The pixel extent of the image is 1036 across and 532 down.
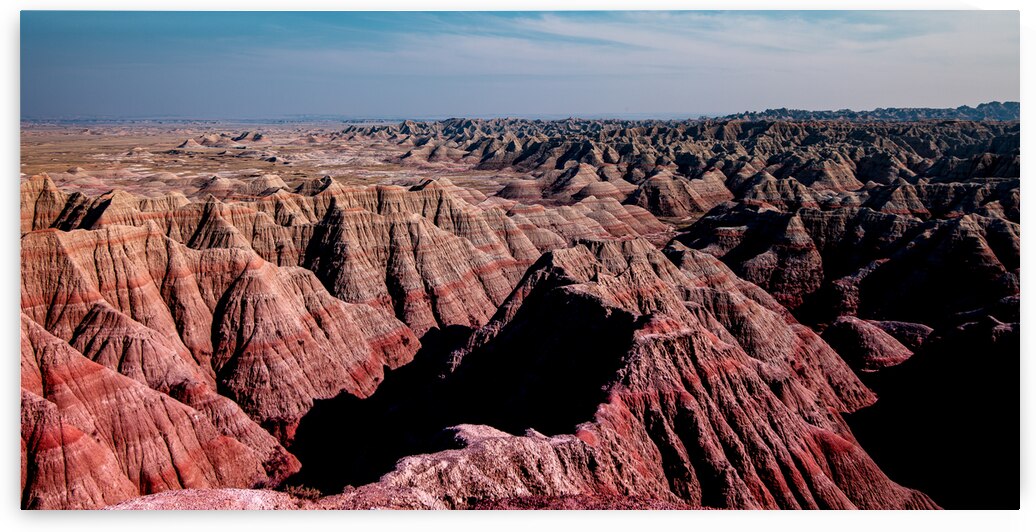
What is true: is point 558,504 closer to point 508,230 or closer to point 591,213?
point 508,230

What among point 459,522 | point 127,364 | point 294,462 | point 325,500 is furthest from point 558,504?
point 127,364

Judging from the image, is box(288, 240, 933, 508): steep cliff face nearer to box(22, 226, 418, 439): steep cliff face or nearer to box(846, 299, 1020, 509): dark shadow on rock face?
box(846, 299, 1020, 509): dark shadow on rock face

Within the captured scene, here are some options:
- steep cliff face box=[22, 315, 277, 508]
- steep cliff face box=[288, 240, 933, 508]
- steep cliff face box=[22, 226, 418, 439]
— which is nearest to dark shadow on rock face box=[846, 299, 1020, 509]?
steep cliff face box=[288, 240, 933, 508]

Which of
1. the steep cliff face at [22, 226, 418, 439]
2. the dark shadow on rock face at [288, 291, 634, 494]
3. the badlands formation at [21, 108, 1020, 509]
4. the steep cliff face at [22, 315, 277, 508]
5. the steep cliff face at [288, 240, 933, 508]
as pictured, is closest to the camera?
the steep cliff face at [288, 240, 933, 508]

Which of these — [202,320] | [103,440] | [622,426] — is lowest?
[103,440]

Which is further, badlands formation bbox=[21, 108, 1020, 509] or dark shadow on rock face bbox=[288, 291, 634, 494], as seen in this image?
dark shadow on rock face bbox=[288, 291, 634, 494]

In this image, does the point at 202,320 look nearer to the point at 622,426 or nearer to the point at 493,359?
the point at 493,359

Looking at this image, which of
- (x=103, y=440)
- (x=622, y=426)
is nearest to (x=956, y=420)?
(x=622, y=426)
